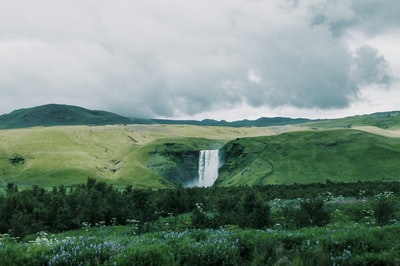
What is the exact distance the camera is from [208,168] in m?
169

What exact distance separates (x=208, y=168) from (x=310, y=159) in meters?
47.8

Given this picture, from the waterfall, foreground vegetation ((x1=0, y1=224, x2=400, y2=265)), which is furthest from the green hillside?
foreground vegetation ((x1=0, y1=224, x2=400, y2=265))

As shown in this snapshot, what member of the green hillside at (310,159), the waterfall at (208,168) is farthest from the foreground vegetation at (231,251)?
the waterfall at (208,168)

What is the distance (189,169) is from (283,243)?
190 meters

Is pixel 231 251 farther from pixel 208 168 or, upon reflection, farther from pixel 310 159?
pixel 208 168

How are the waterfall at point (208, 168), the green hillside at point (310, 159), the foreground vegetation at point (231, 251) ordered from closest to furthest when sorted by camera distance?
1. the foreground vegetation at point (231, 251)
2. the green hillside at point (310, 159)
3. the waterfall at point (208, 168)

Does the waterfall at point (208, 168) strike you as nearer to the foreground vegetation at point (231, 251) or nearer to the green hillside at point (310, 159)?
the green hillside at point (310, 159)

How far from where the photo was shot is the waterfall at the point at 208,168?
163262mm

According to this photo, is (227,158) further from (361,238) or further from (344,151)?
(361,238)

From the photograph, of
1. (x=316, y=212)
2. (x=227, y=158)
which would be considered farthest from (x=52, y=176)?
(x=316, y=212)

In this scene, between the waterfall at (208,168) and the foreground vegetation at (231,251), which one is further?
the waterfall at (208,168)

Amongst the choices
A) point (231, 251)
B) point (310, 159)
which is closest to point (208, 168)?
point (310, 159)

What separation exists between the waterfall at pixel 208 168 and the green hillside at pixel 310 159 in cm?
605

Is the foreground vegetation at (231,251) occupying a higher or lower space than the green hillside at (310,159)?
higher
